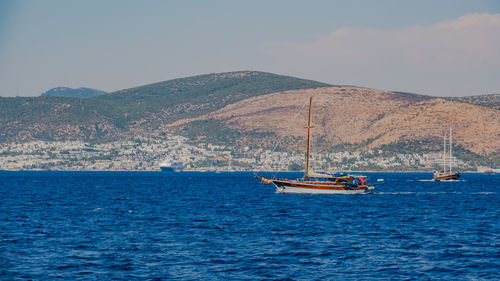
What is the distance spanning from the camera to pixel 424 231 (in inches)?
2312

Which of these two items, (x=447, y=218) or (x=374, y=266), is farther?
(x=447, y=218)

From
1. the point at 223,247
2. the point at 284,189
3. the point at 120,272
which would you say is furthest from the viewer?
the point at 284,189

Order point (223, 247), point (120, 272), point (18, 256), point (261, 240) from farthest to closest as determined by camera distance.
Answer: point (261, 240)
point (223, 247)
point (18, 256)
point (120, 272)

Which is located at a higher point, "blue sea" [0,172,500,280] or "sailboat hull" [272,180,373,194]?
"sailboat hull" [272,180,373,194]

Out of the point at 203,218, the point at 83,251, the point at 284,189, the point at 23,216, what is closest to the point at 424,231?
the point at 203,218

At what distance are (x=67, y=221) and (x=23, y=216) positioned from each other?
8582 mm

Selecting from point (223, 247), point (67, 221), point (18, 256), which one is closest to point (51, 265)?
point (18, 256)

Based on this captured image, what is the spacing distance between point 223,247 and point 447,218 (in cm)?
3269

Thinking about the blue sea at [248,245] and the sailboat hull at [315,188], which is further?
the sailboat hull at [315,188]

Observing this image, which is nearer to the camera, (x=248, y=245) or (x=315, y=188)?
(x=248, y=245)

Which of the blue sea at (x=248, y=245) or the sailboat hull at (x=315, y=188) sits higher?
the sailboat hull at (x=315, y=188)

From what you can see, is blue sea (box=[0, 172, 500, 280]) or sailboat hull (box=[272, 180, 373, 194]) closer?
blue sea (box=[0, 172, 500, 280])

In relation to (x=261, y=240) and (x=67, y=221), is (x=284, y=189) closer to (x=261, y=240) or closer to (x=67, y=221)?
(x=67, y=221)

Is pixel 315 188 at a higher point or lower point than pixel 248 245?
higher
